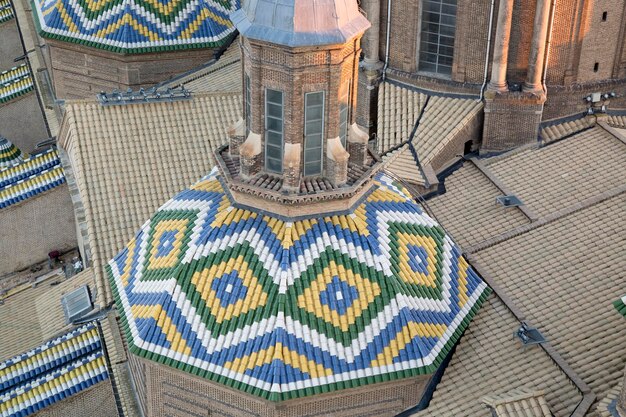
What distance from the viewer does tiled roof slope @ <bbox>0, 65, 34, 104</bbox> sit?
136 ft

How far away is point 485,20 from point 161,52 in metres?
12.4

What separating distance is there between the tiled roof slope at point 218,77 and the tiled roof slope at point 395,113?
5.41 m

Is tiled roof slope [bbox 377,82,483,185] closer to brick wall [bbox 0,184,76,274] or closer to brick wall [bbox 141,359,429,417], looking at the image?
brick wall [bbox 141,359,429,417]

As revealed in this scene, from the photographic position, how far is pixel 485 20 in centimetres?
2805

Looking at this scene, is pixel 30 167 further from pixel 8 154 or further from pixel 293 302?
pixel 293 302

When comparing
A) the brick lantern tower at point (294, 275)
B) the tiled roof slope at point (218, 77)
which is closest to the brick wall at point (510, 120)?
the brick lantern tower at point (294, 275)

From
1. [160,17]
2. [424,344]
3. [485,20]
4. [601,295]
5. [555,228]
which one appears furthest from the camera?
[160,17]

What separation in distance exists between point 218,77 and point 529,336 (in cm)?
1620

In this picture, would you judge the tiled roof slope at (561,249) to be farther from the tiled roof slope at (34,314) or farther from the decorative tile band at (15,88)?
the decorative tile band at (15,88)

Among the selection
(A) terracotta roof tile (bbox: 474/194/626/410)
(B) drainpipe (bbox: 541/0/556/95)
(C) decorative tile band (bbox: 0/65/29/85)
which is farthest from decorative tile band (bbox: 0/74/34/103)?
(A) terracotta roof tile (bbox: 474/194/626/410)

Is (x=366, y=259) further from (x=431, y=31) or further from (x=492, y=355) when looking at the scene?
(x=431, y=31)

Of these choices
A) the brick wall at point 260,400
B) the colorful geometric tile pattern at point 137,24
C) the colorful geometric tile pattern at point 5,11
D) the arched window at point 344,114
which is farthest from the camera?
the colorful geometric tile pattern at point 5,11

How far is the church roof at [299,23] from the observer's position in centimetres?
2052

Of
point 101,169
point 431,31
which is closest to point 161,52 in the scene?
point 101,169
